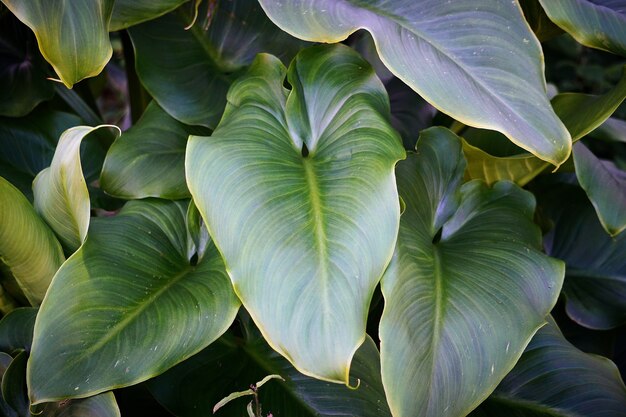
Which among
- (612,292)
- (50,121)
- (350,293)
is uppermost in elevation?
(350,293)

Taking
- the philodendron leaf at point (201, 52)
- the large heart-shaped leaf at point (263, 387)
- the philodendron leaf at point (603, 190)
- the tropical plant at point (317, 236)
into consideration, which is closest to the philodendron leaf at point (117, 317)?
the tropical plant at point (317, 236)

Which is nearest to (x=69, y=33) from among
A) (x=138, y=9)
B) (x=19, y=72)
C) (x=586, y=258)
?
(x=138, y=9)

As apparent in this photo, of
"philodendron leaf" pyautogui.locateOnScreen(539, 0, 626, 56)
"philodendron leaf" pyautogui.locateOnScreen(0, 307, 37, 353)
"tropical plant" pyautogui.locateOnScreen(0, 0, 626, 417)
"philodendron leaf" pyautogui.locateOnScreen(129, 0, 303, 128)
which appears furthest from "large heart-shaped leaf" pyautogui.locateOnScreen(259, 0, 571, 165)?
"philodendron leaf" pyautogui.locateOnScreen(0, 307, 37, 353)

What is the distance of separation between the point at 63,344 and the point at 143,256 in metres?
0.15

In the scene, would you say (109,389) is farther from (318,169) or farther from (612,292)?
(612,292)

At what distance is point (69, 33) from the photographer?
2.47 ft

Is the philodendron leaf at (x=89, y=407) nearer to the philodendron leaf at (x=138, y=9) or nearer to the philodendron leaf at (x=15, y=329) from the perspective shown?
the philodendron leaf at (x=15, y=329)

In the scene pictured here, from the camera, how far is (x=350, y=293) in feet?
2.02

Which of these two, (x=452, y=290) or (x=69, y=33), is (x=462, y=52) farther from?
(x=69, y=33)

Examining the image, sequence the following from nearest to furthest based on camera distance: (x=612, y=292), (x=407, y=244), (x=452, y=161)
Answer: (x=407, y=244) < (x=452, y=161) < (x=612, y=292)

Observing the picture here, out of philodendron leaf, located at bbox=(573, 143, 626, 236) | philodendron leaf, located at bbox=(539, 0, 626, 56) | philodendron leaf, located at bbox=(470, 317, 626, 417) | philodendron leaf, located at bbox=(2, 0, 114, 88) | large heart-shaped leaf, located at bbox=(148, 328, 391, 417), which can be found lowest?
philodendron leaf, located at bbox=(470, 317, 626, 417)

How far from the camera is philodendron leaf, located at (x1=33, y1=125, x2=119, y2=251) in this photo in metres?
0.71

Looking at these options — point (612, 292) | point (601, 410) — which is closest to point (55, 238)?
point (601, 410)

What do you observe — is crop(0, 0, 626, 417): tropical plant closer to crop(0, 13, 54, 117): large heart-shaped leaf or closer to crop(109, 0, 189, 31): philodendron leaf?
crop(109, 0, 189, 31): philodendron leaf
